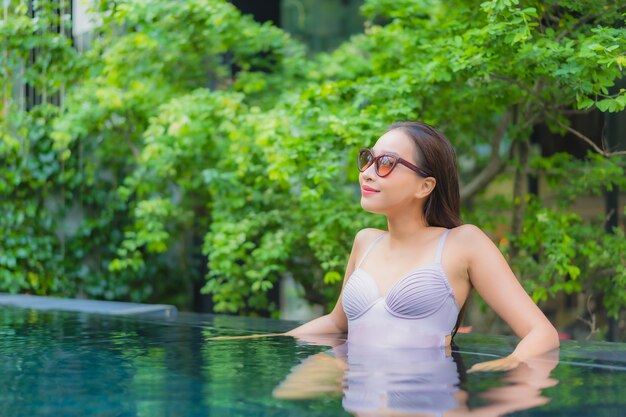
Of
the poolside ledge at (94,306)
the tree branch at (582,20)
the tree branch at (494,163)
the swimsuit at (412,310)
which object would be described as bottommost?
the poolside ledge at (94,306)

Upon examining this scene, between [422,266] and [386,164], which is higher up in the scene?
[386,164]

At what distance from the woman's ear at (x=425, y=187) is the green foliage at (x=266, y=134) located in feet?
4.70

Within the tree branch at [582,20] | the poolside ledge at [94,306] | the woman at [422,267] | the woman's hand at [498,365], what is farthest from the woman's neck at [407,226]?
the tree branch at [582,20]

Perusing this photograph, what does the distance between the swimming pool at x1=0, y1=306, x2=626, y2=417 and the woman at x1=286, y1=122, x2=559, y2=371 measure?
0.10 meters

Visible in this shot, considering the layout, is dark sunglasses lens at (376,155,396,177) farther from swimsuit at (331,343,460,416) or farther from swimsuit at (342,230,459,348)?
swimsuit at (331,343,460,416)

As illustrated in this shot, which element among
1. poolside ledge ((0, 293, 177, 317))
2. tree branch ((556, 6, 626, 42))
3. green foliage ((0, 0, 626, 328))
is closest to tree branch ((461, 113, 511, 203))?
green foliage ((0, 0, 626, 328))

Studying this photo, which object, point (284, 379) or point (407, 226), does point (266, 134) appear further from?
point (284, 379)

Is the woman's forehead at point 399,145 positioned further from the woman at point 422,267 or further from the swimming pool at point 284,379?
the swimming pool at point 284,379

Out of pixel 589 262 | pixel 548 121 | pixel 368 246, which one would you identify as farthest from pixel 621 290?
pixel 368 246

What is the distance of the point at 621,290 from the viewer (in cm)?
606

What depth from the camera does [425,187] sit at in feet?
10.9

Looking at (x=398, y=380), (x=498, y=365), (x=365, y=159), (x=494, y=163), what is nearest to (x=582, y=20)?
(x=494, y=163)

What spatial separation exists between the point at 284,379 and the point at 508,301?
0.85 m

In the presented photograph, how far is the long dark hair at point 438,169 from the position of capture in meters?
3.31
